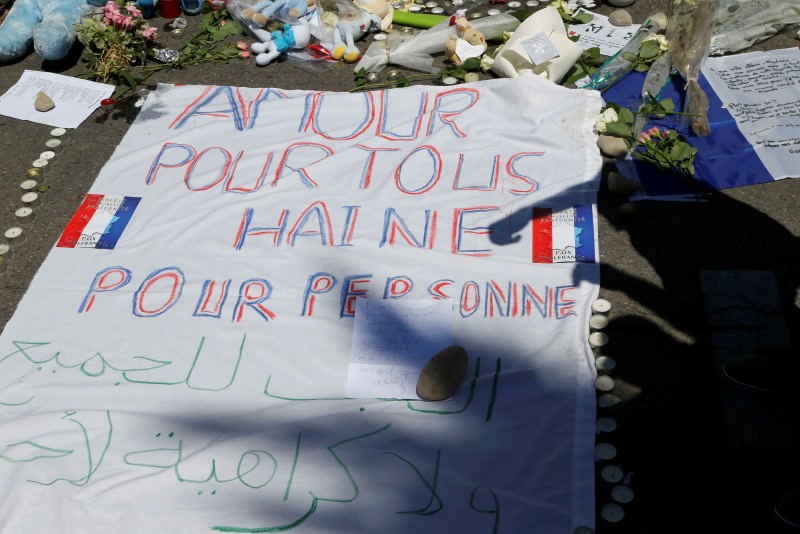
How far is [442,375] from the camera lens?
276 cm

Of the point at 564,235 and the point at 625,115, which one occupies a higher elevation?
the point at 625,115

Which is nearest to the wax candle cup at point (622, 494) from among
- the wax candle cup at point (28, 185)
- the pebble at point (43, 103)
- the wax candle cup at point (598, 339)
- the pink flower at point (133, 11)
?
the wax candle cup at point (598, 339)

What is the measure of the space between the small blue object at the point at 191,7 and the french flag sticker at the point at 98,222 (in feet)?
5.37

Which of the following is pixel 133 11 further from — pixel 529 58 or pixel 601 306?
pixel 601 306

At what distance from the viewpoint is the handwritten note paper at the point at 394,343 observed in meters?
2.84

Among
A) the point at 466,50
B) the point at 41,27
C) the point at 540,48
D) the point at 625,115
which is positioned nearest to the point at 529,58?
the point at 540,48

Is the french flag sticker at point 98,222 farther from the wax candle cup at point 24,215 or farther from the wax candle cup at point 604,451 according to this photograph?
the wax candle cup at point 604,451

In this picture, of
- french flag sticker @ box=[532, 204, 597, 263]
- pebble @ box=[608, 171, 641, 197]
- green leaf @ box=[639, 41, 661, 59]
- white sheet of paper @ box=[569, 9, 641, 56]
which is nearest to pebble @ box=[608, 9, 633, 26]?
white sheet of paper @ box=[569, 9, 641, 56]

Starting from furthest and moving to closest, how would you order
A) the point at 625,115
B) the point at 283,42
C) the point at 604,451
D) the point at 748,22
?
the point at 283,42, the point at 748,22, the point at 625,115, the point at 604,451

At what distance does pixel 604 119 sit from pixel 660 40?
669 mm

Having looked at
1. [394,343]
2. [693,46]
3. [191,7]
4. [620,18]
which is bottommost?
[394,343]

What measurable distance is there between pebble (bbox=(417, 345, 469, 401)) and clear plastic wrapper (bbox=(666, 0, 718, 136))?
66.7 inches

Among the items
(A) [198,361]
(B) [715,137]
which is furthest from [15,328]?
(B) [715,137]

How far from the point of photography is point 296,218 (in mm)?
3469
